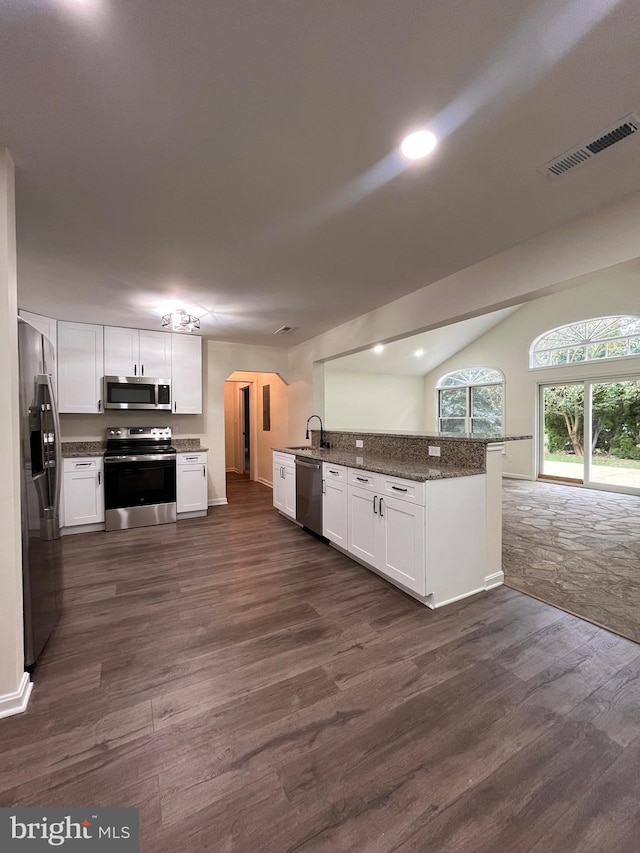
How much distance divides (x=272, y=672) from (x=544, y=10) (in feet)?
9.53

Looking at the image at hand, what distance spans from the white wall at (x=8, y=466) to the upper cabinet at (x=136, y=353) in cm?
308

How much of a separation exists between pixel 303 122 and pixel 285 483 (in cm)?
375

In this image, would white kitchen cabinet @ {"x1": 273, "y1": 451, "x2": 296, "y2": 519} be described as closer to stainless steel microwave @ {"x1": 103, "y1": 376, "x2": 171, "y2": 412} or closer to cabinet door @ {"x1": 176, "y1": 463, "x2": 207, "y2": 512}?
cabinet door @ {"x1": 176, "y1": 463, "x2": 207, "y2": 512}

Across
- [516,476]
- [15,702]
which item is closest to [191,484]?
[15,702]

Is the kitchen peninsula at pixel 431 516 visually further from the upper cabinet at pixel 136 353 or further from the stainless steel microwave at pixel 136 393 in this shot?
the upper cabinet at pixel 136 353

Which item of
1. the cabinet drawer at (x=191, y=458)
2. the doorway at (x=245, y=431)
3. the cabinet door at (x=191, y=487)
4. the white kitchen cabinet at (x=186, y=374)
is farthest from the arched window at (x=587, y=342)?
the cabinet door at (x=191, y=487)

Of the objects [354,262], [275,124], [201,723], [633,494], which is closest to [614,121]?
[275,124]

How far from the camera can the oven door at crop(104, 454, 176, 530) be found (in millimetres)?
4262

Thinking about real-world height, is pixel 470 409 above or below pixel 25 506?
above

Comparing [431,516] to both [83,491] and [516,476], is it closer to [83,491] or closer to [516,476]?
[83,491]

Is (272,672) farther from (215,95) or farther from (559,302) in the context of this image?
(559,302)

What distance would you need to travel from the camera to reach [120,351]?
4590 mm

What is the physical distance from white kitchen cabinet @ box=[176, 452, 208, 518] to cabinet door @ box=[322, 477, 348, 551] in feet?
6.66

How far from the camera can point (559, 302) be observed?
284 inches
